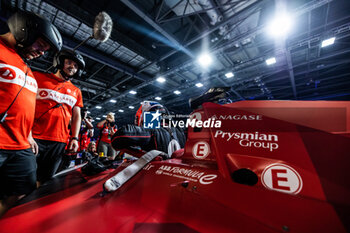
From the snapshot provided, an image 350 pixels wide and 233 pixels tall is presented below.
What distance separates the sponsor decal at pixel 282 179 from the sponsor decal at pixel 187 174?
0.80 ft

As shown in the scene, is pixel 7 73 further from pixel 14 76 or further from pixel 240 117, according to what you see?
pixel 240 117

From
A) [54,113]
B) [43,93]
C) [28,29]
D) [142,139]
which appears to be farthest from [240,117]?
[43,93]

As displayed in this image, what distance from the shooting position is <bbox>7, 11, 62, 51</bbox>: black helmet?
1340 mm

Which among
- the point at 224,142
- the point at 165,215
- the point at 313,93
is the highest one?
→ the point at 313,93

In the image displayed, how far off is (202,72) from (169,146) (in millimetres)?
7697

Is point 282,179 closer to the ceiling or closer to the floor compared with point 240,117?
closer to the floor

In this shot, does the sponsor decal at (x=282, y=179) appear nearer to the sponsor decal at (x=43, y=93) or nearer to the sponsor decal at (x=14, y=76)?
the sponsor decal at (x=14, y=76)

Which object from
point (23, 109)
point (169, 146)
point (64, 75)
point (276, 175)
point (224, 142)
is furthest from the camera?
point (64, 75)

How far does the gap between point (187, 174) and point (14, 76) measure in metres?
1.72

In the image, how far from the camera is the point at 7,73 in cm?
123

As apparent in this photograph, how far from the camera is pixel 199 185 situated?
0.78 meters

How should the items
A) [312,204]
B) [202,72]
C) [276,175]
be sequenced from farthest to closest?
[202,72] < [276,175] < [312,204]

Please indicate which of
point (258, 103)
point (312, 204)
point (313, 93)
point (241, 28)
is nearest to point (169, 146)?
point (258, 103)

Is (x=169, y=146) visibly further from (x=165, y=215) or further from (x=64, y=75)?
(x=64, y=75)
